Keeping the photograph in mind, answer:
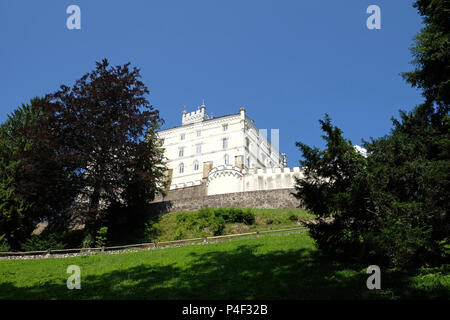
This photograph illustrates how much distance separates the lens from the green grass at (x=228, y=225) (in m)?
30.3

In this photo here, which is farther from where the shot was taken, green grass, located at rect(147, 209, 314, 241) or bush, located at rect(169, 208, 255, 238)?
bush, located at rect(169, 208, 255, 238)

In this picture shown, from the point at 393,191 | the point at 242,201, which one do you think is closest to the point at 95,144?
the point at 242,201

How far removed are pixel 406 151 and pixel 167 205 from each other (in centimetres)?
2787

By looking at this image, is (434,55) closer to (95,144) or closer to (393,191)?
(393,191)

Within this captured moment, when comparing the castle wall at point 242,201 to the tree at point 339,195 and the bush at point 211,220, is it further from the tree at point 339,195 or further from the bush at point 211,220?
the tree at point 339,195

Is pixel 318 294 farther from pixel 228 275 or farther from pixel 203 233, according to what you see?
pixel 203 233

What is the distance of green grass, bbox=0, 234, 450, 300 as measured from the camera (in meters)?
11.0

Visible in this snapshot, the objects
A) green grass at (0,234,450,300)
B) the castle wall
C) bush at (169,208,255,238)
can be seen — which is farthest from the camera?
the castle wall

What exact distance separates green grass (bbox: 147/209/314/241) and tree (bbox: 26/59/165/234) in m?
4.35

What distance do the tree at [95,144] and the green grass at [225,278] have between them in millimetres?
7767

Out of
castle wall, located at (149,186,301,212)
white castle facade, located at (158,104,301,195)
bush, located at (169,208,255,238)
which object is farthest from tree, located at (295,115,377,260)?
white castle facade, located at (158,104,301,195)

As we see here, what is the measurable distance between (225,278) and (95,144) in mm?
17761

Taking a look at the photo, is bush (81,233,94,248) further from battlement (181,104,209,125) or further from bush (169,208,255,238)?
battlement (181,104,209,125)

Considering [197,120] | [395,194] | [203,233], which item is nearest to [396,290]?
[395,194]
